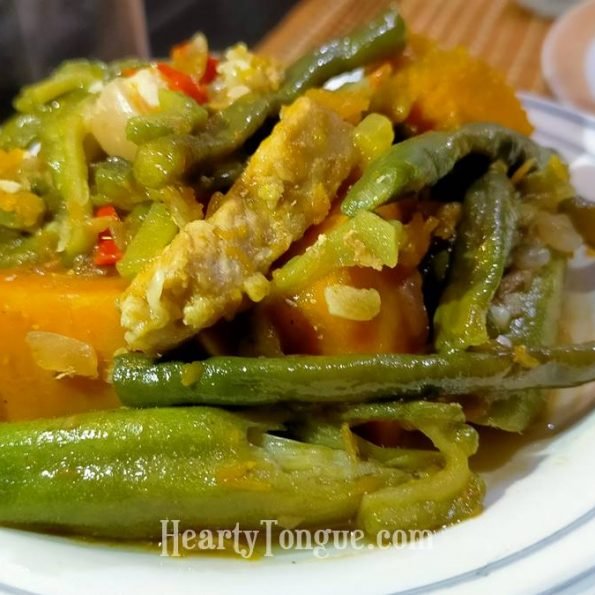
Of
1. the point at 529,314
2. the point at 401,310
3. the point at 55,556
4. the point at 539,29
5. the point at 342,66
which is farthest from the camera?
the point at 539,29

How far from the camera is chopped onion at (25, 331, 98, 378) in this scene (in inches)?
57.9

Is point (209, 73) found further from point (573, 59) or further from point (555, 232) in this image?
point (573, 59)

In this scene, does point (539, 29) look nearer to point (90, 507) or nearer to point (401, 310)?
point (401, 310)

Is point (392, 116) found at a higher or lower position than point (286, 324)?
higher

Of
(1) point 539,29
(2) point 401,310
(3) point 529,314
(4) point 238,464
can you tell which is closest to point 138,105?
(2) point 401,310

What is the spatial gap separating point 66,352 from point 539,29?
3.31m

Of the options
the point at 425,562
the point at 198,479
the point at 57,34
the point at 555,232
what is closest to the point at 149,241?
the point at 198,479

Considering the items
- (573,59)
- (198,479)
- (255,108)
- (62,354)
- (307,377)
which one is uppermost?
(573,59)

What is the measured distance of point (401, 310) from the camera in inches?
59.8

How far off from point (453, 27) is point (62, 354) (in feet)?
Result: 10.3

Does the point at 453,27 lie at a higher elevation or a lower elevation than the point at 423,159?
higher

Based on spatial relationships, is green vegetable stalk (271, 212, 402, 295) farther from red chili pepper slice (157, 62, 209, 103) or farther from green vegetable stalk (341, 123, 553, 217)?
red chili pepper slice (157, 62, 209, 103)

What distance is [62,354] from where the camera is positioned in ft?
4.84

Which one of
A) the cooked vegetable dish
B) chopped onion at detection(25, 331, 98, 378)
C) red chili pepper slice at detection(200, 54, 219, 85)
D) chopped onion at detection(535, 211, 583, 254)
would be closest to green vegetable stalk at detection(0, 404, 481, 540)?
the cooked vegetable dish
